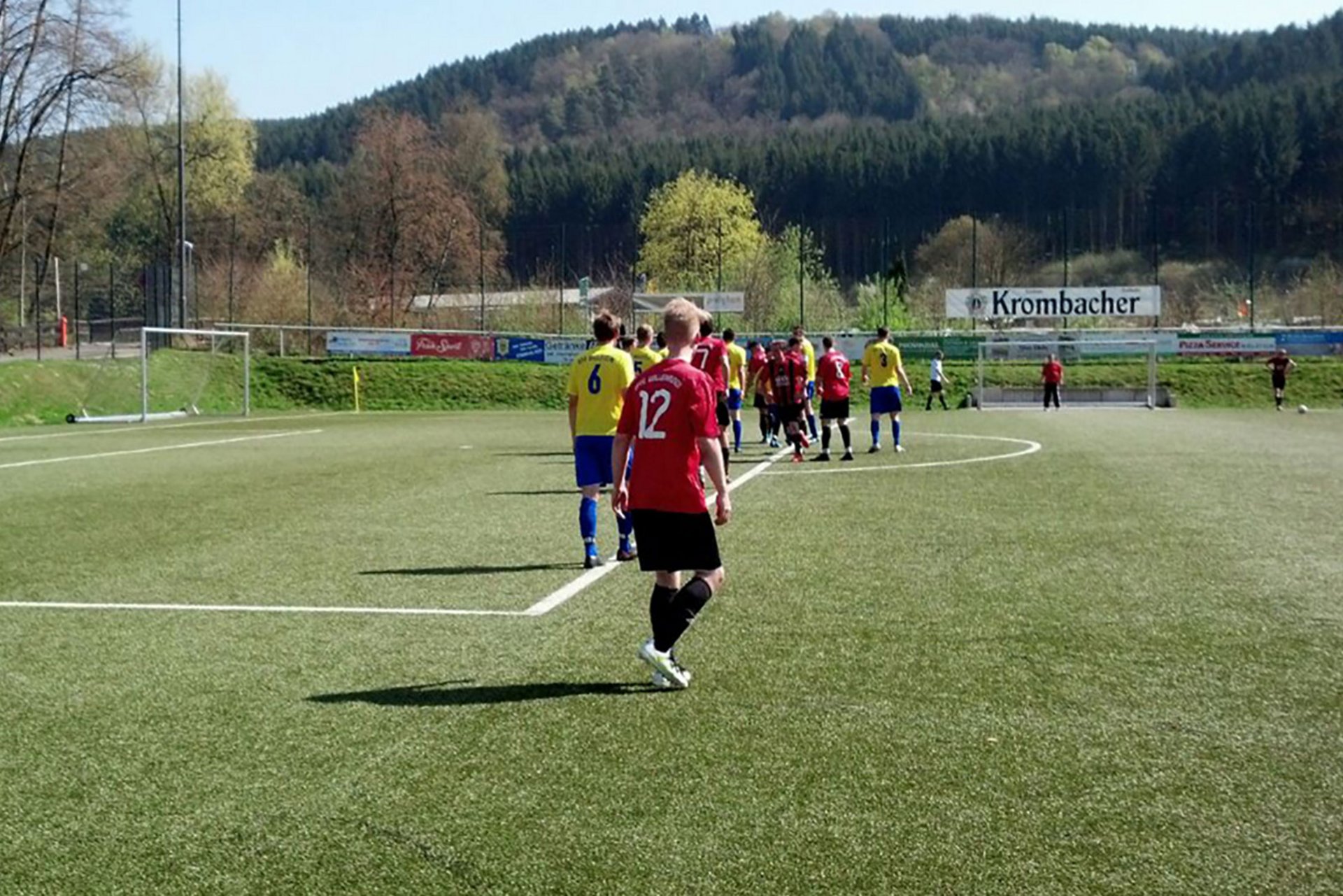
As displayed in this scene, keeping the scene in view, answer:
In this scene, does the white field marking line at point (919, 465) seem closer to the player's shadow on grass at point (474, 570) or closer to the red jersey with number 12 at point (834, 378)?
the red jersey with number 12 at point (834, 378)

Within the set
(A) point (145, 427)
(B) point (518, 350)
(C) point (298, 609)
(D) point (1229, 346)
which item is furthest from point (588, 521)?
(D) point (1229, 346)

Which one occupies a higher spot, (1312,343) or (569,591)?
(1312,343)

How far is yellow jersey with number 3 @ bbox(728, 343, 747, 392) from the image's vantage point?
22.8m

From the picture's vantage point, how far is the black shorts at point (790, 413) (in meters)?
22.4

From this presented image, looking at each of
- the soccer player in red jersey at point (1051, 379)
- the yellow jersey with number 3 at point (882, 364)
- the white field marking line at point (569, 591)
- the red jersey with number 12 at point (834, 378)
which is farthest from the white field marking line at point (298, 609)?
the soccer player in red jersey at point (1051, 379)

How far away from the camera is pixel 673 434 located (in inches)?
280

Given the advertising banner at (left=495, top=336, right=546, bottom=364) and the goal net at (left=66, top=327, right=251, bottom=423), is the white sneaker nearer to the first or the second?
the goal net at (left=66, top=327, right=251, bottom=423)

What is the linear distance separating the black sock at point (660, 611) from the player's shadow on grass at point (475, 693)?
24 centimetres

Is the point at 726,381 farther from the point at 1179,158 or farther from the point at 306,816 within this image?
the point at 1179,158

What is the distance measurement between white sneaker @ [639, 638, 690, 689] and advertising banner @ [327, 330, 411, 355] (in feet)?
151

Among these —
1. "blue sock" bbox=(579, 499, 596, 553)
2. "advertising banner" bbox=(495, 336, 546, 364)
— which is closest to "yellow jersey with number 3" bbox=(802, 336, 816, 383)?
"blue sock" bbox=(579, 499, 596, 553)

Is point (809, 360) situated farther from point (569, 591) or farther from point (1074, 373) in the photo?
point (1074, 373)

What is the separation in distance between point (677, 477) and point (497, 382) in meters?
44.3

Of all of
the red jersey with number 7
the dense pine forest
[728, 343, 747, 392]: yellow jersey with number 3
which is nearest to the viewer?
the red jersey with number 7
